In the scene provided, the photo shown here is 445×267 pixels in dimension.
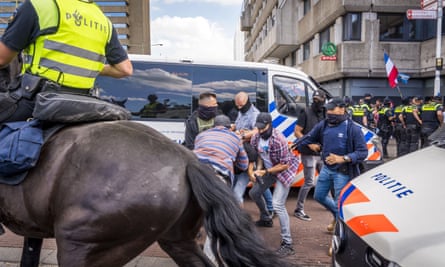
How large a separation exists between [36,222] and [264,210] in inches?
147

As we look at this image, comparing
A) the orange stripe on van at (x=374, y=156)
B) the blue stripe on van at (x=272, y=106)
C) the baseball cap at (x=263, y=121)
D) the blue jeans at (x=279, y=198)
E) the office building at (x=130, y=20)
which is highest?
the office building at (x=130, y=20)

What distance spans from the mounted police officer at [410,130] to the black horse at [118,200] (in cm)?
1079

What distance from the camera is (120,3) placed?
6788 cm

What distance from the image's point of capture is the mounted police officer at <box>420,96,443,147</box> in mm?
10805

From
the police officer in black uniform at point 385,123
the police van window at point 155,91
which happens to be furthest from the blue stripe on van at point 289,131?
the police officer in black uniform at point 385,123

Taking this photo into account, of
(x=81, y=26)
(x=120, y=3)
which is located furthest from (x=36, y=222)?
(x=120, y=3)

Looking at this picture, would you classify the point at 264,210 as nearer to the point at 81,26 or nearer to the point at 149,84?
the point at 149,84

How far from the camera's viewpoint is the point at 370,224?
199cm

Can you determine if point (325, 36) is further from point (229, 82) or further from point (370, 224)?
point (370, 224)

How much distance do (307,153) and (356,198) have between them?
10.9ft

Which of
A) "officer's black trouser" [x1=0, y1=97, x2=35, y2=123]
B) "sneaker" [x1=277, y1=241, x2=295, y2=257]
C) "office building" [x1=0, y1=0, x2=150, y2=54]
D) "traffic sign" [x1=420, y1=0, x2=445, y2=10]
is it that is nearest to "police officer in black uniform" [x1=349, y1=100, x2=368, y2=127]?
"traffic sign" [x1=420, y1=0, x2=445, y2=10]

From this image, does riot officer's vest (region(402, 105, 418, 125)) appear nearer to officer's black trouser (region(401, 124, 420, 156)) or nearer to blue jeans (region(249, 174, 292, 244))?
officer's black trouser (region(401, 124, 420, 156))

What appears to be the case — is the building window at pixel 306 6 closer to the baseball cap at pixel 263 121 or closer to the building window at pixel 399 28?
the building window at pixel 399 28

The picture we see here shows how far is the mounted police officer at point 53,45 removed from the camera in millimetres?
2160
